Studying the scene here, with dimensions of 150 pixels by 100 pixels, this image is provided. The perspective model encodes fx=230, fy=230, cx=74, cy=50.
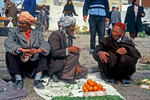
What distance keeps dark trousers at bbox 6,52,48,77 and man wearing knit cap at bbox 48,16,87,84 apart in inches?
9.5

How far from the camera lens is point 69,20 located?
4.31 m

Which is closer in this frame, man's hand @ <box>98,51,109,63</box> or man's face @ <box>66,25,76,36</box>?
man's hand @ <box>98,51,109,63</box>

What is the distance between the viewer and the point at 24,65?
4207mm

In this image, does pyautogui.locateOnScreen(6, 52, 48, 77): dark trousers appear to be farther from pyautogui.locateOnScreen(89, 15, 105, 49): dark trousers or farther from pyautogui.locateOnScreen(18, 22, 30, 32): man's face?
pyautogui.locateOnScreen(89, 15, 105, 49): dark trousers

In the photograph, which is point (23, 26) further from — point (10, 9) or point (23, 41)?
point (10, 9)

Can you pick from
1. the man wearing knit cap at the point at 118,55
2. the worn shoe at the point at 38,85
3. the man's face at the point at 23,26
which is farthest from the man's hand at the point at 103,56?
the man's face at the point at 23,26

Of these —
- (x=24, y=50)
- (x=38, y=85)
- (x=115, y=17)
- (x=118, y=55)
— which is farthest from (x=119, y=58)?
(x=115, y=17)

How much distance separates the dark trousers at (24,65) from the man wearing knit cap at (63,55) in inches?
9.5

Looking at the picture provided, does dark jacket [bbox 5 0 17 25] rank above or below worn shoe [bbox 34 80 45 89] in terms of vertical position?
above

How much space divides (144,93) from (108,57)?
906 millimetres

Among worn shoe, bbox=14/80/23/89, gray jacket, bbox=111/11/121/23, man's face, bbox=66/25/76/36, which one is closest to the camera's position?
worn shoe, bbox=14/80/23/89

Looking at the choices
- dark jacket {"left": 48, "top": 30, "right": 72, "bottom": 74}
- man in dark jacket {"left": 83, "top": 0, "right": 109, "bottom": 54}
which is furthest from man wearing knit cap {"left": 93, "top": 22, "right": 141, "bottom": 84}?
man in dark jacket {"left": 83, "top": 0, "right": 109, "bottom": 54}

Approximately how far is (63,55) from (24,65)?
74cm

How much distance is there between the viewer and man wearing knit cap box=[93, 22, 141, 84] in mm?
4273
